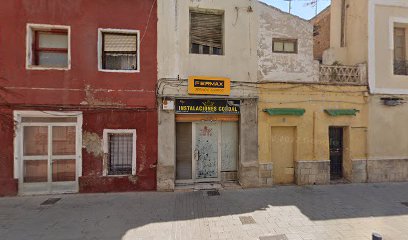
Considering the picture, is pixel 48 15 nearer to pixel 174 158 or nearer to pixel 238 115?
pixel 174 158

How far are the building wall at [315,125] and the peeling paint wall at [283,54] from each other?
0.41 meters

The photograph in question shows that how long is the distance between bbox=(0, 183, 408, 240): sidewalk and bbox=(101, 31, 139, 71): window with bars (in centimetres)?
425

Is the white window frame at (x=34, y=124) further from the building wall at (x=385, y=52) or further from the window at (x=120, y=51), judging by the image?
the building wall at (x=385, y=52)

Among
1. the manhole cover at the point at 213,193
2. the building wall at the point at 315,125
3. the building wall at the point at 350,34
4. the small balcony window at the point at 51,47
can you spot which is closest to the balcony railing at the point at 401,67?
the building wall at the point at 350,34

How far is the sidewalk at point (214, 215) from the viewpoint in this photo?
5219 mm

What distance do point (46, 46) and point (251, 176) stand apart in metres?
8.14

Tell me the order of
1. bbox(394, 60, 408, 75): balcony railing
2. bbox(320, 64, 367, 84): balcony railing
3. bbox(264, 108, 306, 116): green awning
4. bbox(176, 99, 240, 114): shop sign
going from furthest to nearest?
bbox(394, 60, 408, 75): balcony railing → bbox(320, 64, 367, 84): balcony railing → bbox(264, 108, 306, 116): green awning → bbox(176, 99, 240, 114): shop sign

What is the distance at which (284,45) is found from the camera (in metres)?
9.09

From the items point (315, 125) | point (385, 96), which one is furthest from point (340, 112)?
point (385, 96)

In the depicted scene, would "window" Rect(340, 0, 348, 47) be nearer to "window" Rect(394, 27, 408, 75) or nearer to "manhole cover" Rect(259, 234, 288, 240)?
"window" Rect(394, 27, 408, 75)

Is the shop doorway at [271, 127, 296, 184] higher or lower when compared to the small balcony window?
lower

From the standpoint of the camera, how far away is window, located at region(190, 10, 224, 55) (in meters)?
8.67

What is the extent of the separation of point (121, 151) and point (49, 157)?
2.22m

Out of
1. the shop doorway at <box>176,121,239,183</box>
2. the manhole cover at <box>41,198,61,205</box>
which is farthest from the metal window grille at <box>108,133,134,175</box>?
the manhole cover at <box>41,198,61,205</box>
